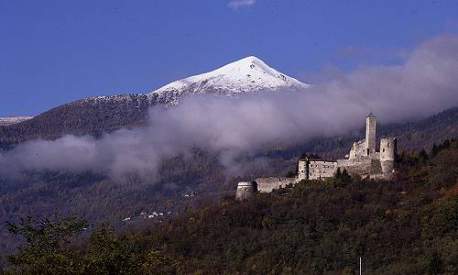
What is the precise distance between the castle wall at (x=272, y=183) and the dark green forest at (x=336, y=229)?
250 centimetres

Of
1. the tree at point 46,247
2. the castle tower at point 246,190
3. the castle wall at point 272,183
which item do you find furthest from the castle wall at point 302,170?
the tree at point 46,247

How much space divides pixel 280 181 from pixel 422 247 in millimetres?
30083

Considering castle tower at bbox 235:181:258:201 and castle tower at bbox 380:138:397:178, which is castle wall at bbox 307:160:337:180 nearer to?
castle tower at bbox 380:138:397:178

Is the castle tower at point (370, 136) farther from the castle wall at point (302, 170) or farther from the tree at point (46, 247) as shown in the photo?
the tree at point (46, 247)

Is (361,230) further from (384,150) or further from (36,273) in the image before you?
(36,273)

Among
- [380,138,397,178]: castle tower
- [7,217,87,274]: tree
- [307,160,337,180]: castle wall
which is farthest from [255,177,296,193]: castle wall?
[7,217,87,274]: tree

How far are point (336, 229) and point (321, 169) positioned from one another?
15.1 metres

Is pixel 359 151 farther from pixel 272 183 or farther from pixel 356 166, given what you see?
pixel 272 183

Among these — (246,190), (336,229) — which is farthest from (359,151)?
(336,229)

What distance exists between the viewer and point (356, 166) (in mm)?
105562

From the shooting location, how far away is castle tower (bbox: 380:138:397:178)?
103 meters

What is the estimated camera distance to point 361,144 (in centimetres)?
11106

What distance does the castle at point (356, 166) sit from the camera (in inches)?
4063

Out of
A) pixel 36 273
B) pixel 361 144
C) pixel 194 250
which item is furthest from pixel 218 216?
pixel 36 273
